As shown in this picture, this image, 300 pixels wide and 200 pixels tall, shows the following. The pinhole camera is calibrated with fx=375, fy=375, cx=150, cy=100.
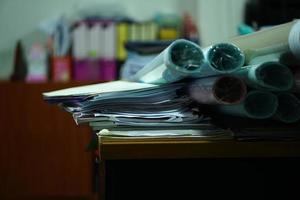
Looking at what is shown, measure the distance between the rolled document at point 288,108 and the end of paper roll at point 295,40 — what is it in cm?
7

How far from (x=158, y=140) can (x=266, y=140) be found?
0.52 ft

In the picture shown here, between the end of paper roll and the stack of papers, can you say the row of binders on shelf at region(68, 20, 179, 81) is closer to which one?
the stack of papers

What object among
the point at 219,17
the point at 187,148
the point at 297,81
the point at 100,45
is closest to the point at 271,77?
the point at 297,81

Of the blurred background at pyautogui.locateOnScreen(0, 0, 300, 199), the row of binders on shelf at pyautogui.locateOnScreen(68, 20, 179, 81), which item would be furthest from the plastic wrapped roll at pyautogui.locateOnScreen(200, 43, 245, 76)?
the row of binders on shelf at pyautogui.locateOnScreen(68, 20, 179, 81)

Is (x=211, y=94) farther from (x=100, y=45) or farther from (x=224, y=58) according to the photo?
(x=100, y=45)

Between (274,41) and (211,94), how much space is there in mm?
117

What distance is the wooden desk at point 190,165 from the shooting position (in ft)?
1.73

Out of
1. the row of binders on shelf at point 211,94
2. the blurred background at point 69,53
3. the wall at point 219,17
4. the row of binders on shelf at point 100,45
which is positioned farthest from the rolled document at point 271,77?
the wall at point 219,17

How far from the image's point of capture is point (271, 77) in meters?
0.52

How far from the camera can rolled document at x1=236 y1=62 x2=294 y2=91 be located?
1.66 ft

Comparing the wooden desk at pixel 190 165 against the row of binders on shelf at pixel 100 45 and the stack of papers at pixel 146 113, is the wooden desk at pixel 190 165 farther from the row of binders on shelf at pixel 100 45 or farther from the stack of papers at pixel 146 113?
the row of binders on shelf at pixel 100 45

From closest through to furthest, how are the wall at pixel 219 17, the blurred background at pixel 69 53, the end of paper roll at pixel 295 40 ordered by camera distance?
the end of paper roll at pixel 295 40 → the blurred background at pixel 69 53 → the wall at pixel 219 17

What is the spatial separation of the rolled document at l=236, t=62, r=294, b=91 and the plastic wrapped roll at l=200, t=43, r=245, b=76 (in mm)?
22

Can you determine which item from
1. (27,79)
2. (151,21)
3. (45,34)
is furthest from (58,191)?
(151,21)
